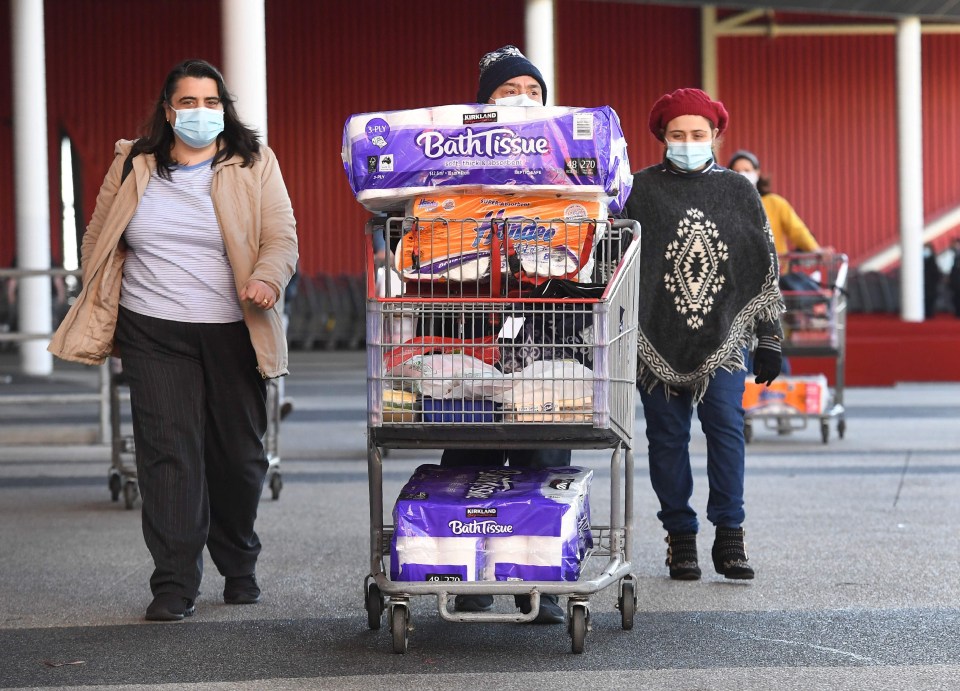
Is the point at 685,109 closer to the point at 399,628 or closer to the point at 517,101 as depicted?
the point at 517,101

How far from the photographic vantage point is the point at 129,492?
24.6ft

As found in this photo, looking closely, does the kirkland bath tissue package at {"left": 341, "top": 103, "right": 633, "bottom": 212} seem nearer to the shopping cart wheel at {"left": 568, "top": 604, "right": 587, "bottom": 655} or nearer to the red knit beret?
the shopping cart wheel at {"left": 568, "top": 604, "right": 587, "bottom": 655}

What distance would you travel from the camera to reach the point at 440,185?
4301 mm

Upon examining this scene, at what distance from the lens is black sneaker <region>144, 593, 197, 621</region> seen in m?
4.89

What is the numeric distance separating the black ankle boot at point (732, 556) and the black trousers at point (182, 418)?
1.68m

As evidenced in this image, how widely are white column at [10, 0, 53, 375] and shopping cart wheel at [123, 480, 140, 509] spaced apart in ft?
32.7

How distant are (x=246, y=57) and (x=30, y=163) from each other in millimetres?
6779

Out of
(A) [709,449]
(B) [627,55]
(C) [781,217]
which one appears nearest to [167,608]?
(A) [709,449]

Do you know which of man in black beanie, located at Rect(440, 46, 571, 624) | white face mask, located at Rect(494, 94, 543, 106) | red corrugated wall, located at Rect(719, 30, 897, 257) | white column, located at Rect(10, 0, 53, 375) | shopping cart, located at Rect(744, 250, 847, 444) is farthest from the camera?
red corrugated wall, located at Rect(719, 30, 897, 257)

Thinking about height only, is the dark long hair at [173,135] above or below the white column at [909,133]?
below

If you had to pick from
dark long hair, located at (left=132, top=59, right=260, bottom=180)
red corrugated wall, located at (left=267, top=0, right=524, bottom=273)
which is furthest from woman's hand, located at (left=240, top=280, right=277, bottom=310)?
red corrugated wall, located at (left=267, top=0, right=524, bottom=273)

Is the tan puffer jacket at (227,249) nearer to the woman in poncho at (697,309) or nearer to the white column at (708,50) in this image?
the woman in poncho at (697,309)

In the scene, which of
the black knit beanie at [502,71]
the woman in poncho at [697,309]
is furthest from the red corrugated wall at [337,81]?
the black knit beanie at [502,71]

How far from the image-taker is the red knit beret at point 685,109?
555 cm
